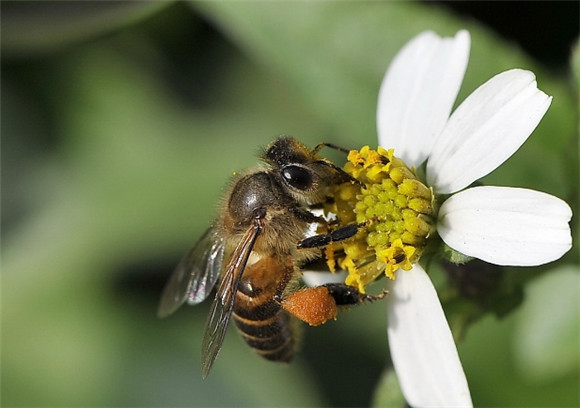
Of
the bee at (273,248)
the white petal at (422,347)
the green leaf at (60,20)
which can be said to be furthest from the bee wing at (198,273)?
the green leaf at (60,20)

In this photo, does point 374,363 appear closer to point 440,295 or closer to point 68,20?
point 440,295

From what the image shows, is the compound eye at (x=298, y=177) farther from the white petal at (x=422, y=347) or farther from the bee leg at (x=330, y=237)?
the white petal at (x=422, y=347)

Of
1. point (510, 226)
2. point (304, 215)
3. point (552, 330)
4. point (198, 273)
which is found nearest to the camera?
point (510, 226)

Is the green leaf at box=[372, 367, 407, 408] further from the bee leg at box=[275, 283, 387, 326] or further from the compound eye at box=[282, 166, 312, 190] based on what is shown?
the compound eye at box=[282, 166, 312, 190]

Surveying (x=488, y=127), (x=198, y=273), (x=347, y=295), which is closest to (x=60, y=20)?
(x=198, y=273)

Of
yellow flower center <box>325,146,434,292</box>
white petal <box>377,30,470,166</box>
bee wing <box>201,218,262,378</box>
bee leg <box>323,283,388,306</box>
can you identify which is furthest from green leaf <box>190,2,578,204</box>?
bee wing <box>201,218,262,378</box>

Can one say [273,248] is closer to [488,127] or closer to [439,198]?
[439,198]

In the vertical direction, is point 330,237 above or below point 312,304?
above
